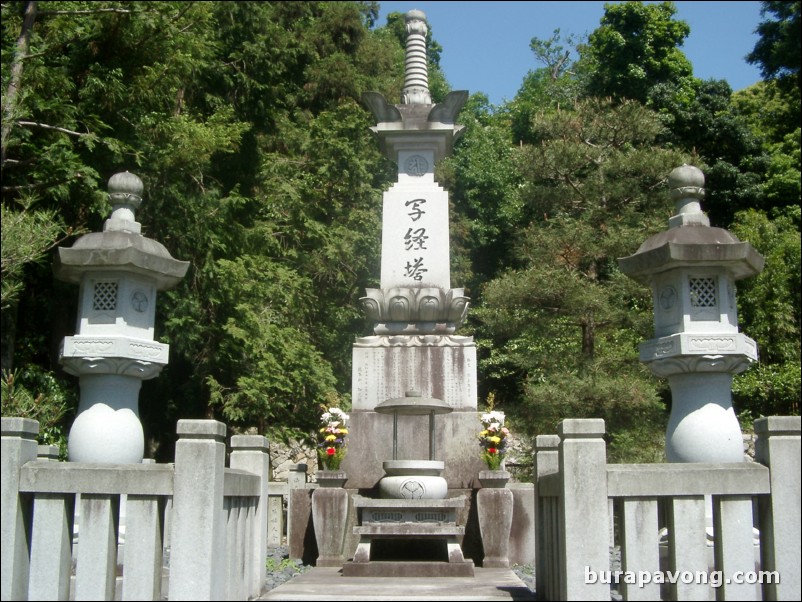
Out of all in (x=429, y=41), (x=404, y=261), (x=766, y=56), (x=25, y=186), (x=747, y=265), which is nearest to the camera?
(x=747, y=265)

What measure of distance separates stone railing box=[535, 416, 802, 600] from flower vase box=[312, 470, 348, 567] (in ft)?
12.9

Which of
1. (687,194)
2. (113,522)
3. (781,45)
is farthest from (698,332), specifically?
(781,45)

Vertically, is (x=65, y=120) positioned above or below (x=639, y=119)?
below

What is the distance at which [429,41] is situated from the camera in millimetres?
30016

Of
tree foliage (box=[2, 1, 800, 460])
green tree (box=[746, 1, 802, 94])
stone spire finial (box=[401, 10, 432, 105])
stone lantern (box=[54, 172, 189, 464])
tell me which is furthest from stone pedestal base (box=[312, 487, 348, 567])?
green tree (box=[746, 1, 802, 94])

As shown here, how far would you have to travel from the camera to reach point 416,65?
1135 centimetres

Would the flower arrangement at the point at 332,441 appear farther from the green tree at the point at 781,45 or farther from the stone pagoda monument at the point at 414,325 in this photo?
the green tree at the point at 781,45

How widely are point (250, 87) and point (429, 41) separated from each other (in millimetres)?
13903

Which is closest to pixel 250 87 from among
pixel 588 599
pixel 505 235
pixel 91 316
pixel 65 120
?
pixel 65 120

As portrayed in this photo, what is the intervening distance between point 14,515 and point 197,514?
1.19m

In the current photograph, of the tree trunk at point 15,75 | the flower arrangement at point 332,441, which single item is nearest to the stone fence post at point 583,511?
the flower arrangement at point 332,441

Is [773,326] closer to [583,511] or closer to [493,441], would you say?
[493,441]

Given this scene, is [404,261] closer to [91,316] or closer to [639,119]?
[91,316]

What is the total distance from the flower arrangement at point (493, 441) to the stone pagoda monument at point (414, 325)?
0.45 meters
